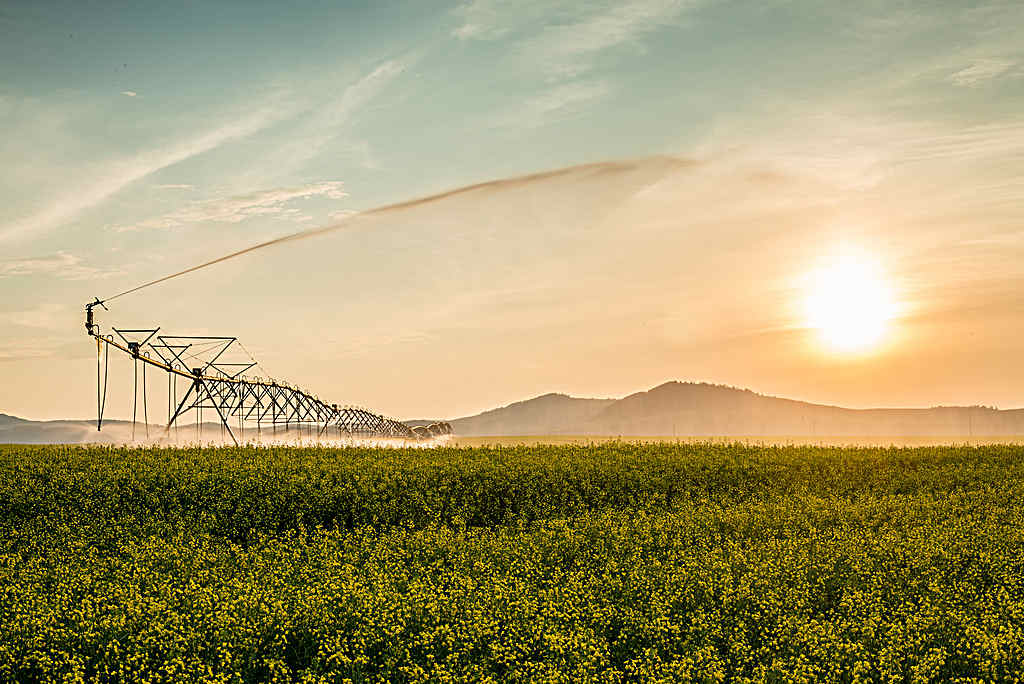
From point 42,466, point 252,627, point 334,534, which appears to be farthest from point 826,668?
point 42,466

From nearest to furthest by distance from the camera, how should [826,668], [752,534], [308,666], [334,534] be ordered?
[826,668] < [308,666] < [752,534] < [334,534]

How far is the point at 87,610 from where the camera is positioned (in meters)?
9.27

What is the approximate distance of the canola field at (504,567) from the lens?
27.2 ft

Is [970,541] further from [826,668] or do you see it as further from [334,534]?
[334,534]

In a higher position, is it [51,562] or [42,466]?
[42,466]

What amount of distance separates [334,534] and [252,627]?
7.24m

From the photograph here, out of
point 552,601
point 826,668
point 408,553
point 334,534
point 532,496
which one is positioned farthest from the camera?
point 532,496

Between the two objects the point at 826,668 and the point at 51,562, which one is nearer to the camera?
the point at 826,668

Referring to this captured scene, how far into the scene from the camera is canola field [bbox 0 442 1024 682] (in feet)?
27.2

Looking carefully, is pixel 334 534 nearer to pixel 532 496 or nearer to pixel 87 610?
pixel 532 496

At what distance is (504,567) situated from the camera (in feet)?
40.0

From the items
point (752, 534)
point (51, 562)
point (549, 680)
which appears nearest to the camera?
point (549, 680)

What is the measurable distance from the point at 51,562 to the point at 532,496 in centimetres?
924

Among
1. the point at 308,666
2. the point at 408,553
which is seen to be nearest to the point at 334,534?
the point at 408,553
